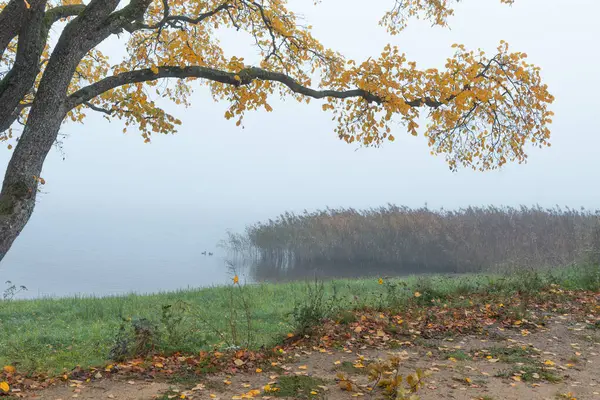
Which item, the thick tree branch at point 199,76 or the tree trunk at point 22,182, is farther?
the thick tree branch at point 199,76

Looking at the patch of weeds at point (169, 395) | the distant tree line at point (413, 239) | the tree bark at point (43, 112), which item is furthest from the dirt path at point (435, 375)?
the distant tree line at point (413, 239)

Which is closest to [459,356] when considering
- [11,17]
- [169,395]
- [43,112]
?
[169,395]

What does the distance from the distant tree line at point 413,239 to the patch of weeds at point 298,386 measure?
12237mm

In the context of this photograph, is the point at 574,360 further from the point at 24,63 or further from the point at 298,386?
the point at 24,63

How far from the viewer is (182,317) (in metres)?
5.22

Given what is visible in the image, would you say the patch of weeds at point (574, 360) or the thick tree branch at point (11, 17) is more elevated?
the thick tree branch at point (11, 17)

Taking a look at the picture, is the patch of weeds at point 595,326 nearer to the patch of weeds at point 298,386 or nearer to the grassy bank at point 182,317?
the grassy bank at point 182,317

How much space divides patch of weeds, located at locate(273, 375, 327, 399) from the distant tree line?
482 inches

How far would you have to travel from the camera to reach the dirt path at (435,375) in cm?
375

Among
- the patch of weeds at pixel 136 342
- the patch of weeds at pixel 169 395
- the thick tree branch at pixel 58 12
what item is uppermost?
the thick tree branch at pixel 58 12

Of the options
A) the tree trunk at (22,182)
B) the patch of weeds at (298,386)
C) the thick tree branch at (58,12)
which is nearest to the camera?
the patch of weeds at (298,386)

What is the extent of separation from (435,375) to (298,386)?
50.9 inches

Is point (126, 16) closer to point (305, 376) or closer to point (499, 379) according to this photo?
point (305, 376)

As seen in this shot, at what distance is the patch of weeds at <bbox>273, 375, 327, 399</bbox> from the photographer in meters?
3.68
